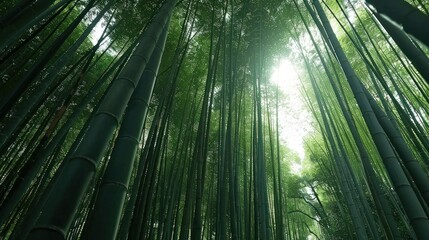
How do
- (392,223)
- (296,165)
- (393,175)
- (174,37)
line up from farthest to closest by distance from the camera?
(296,165) → (174,37) → (392,223) → (393,175)

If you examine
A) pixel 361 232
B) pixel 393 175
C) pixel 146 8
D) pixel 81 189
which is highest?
pixel 146 8

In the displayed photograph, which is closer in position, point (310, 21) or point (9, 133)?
point (9, 133)

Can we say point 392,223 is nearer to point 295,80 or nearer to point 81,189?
point 81,189

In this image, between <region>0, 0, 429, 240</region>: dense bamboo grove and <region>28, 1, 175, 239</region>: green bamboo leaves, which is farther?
<region>0, 0, 429, 240</region>: dense bamboo grove

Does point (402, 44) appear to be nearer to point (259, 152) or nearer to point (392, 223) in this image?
point (392, 223)

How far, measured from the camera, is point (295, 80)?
646 cm

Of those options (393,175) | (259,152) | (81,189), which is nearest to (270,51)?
(259,152)

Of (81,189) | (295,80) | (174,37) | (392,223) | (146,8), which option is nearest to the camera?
(81,189)

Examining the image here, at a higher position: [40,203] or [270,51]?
[270,51]

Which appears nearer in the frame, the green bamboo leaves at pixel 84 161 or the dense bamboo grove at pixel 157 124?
the green bamboo leaves at pixel 84 161

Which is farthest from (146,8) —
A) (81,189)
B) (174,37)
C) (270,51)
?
(81,189)

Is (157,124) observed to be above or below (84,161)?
above

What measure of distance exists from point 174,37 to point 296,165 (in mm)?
7472

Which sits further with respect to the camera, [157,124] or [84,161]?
[157,124]
